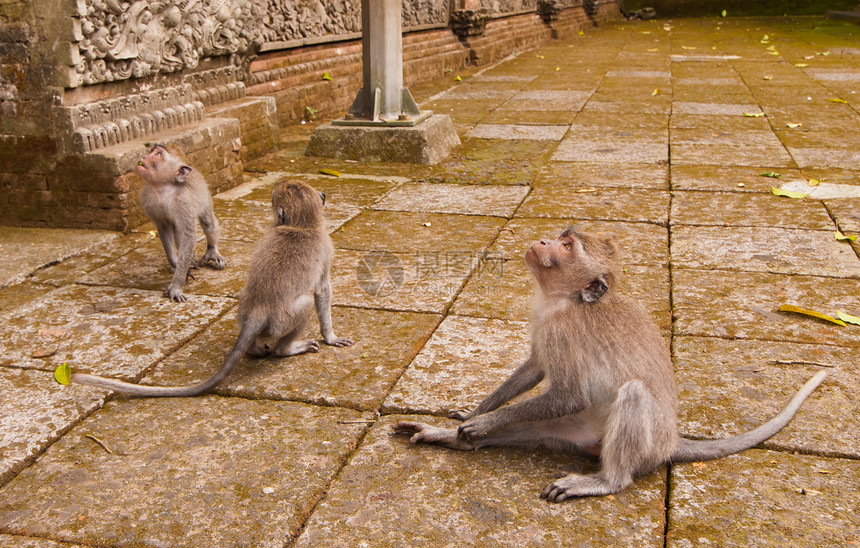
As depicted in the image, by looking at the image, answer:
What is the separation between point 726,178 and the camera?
649 centimetres

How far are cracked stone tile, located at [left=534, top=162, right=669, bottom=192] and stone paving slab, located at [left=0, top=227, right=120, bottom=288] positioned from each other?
3495 millimetres

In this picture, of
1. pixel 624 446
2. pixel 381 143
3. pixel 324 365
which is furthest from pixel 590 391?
pixel 381 143

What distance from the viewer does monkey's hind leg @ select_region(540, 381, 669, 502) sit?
2508 mm

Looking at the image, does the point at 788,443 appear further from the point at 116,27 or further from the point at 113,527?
the point at 116,27

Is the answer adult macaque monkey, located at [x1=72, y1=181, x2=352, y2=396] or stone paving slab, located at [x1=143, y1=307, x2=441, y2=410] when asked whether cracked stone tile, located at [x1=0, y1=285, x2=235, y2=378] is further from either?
adult macaque monkey, located at [x1=72, y1=181, x2=352, y2=396]

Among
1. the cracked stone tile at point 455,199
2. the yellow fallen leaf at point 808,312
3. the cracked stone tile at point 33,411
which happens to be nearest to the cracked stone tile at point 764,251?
the yellow fallen leaf at point 808,312

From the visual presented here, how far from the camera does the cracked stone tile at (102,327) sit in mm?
3496

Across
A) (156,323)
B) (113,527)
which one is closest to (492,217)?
(156,323)

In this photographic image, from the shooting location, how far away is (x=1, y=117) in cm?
514

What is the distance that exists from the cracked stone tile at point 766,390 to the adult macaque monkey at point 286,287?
5.22 ft

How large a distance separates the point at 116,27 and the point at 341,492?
4.07m

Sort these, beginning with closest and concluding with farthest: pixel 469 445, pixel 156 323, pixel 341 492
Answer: pixel 341 492
pixel 469 445
pixel 156 323

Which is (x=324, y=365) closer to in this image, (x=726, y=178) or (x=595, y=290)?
(x=595, y=290)

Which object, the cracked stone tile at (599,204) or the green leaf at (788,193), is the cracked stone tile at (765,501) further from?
the green leaf at (788,193)
